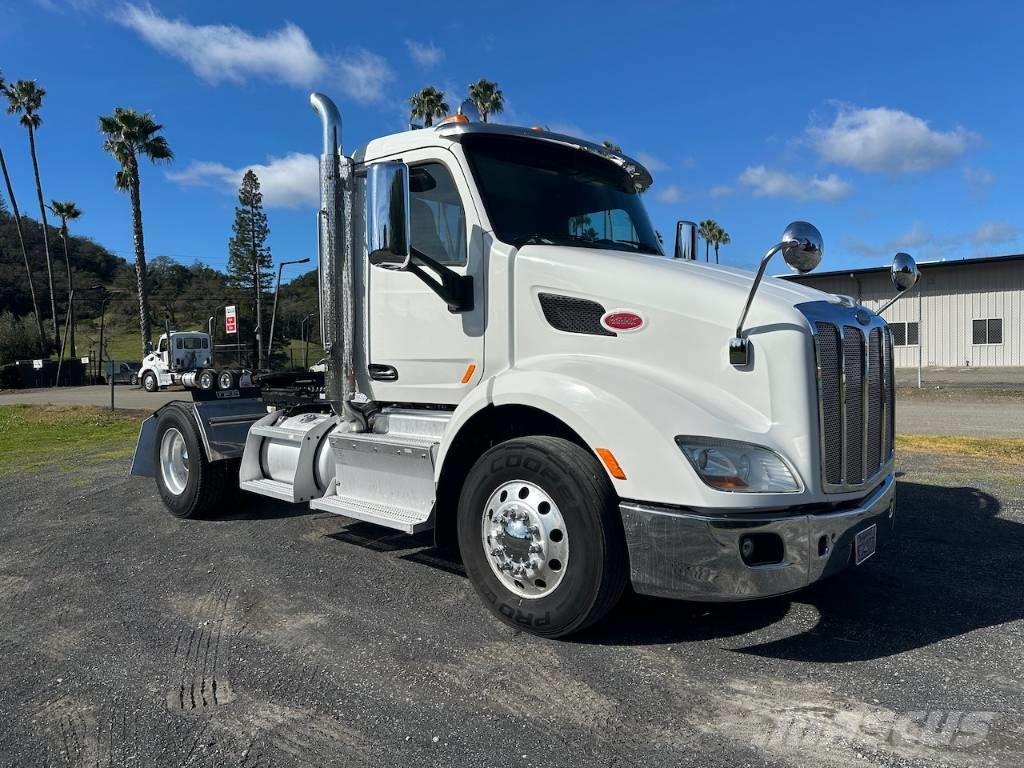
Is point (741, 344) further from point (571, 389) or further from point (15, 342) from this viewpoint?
point (15, 342)

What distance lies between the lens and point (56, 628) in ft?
13.3

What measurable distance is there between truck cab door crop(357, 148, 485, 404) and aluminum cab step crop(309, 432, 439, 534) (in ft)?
1.19

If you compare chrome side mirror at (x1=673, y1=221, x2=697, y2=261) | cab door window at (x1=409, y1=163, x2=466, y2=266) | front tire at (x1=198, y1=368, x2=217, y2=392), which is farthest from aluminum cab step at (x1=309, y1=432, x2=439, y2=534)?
chrome side mirror at (x1=673, y1=221, x2=697, y2=261)

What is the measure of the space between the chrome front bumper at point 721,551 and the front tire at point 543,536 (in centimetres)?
14

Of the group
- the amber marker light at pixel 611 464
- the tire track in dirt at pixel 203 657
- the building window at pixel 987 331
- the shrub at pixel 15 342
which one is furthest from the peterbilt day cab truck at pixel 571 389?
the shrub at pixel 15 342

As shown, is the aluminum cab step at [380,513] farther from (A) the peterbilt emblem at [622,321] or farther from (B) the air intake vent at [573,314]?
(A) the peterbilt emblem at [622,321]

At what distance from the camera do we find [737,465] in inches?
129

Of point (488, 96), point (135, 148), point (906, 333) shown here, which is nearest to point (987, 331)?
point (906, 333)

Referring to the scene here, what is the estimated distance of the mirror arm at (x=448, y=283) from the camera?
445cm

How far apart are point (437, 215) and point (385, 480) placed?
170 centimetres

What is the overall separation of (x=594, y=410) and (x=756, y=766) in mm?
1587

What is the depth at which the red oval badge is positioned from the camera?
3.77 meters

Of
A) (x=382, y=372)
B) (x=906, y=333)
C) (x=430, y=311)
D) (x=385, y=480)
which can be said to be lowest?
(x=385, y=480)

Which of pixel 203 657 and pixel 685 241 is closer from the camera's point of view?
pixel 203 657
